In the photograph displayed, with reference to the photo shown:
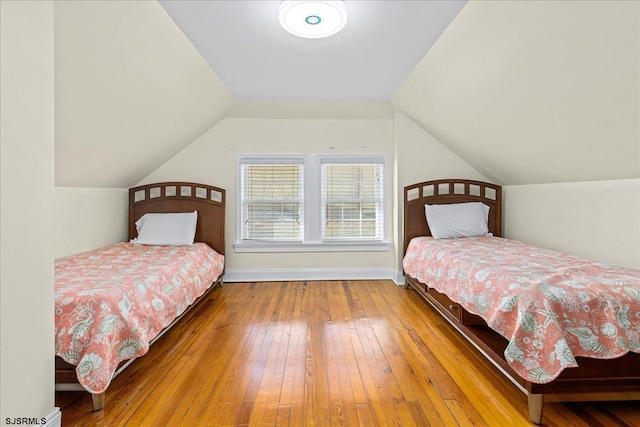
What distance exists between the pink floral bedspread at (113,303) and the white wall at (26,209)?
226 mm

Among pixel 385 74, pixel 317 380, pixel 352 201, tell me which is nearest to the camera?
pixel 317 380

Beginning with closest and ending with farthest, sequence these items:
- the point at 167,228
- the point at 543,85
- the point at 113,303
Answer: the point at 113,303 → the point at 543,85 → the point at 167,228

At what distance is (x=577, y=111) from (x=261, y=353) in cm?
266

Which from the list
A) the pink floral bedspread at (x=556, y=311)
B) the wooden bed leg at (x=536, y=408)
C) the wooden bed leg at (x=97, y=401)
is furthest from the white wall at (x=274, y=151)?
the wooden bed leg at (x=536, y=408)

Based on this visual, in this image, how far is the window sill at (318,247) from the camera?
170 inches

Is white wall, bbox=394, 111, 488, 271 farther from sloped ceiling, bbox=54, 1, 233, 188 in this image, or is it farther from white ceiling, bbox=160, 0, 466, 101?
sloped ceiling, bbox=54, 1, 233, 188

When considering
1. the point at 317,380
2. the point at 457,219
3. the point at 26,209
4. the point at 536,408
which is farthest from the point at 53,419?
the point at 457,219

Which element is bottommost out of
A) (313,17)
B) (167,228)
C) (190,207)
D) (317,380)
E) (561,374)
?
(317,380)

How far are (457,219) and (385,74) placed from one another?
180 cm

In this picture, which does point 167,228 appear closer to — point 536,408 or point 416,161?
point 416,161

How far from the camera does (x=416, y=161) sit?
422cm

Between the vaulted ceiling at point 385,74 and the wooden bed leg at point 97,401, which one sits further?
the vaulted ceiling at point 385,74

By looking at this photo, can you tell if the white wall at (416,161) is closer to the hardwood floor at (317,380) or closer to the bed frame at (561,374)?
the bed frame at (561,374)

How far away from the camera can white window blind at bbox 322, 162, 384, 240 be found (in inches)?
174
